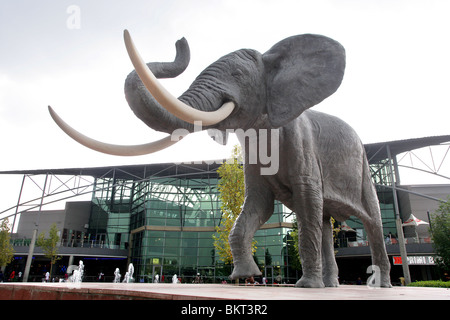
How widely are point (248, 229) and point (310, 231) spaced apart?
0.81 meters

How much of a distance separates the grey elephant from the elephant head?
11 millimetres

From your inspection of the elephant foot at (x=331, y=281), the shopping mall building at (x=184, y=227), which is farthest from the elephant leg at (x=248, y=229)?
the shopping mall building at (x=184, y=227)

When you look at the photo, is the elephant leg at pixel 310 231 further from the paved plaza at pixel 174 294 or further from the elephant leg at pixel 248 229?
the paved plaza at pixel 174 294

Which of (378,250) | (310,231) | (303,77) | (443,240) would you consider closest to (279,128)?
(303,77)

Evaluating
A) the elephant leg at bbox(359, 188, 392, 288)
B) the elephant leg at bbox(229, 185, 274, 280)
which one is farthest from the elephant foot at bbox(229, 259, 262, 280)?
the elephant leg at bbox(359, 188, 392, 288)

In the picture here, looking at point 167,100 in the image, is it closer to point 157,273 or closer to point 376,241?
point 376,241

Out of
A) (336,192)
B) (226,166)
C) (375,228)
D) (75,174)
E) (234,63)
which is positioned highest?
(75,174)

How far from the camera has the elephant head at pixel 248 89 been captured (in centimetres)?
329

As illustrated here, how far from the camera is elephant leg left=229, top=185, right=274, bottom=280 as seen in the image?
444 cm

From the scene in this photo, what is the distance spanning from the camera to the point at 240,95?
162 inches

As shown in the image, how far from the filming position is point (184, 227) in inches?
1403
